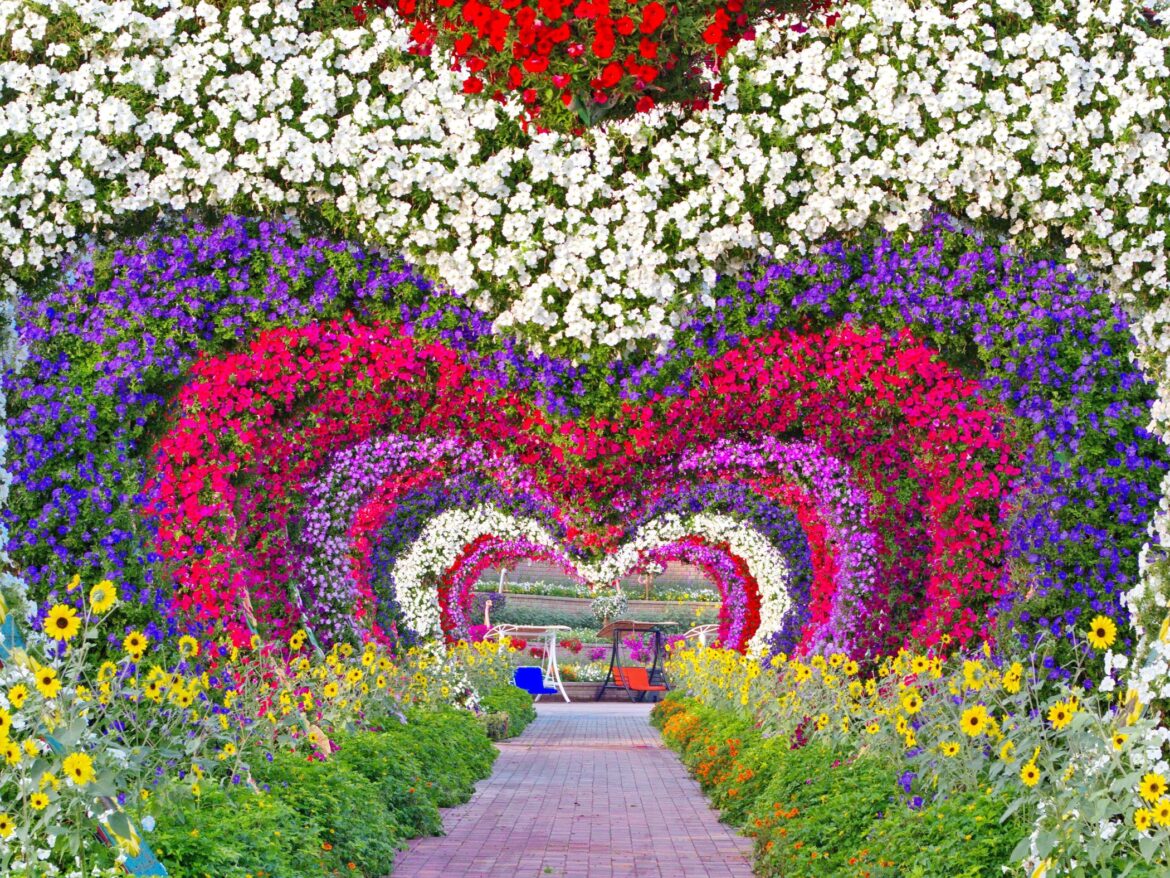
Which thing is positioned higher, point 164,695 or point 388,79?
point 388,79

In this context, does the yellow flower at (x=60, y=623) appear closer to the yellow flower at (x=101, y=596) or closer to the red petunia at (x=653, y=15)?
the yellow flower at (x=101, y=596)

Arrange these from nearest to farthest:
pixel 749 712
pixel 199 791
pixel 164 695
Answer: pixel 199 791 → pixel 164 695 → pixel 749 712

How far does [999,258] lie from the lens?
6117mm

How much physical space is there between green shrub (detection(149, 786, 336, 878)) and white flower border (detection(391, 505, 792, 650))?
9.12 m

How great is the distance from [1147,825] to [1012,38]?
12.6 ft

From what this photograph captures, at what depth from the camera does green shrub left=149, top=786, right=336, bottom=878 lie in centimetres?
403

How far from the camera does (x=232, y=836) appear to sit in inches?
171

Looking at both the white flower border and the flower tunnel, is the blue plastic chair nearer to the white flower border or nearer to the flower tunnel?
the white flower border

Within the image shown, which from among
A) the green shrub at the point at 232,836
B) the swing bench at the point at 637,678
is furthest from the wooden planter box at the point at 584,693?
the green shrub at the point at 232,836

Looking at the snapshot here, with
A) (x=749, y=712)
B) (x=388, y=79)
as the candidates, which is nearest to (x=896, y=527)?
(x=749, y=712)

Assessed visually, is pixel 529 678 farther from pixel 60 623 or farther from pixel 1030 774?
pixel 60 623

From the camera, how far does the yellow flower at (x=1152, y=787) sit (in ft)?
9.85

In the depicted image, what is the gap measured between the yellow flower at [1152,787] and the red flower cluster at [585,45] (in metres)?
3.40

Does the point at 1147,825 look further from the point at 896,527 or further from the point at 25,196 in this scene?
the point at 896,527
